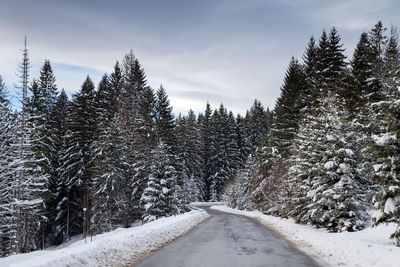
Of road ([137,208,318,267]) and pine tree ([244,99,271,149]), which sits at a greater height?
pine tree ([244,99,271,149])

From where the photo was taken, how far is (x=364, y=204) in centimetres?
1797

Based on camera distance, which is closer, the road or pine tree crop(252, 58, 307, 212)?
the road

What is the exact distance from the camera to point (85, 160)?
40.7 metres

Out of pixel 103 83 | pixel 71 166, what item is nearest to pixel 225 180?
pixel 103 83

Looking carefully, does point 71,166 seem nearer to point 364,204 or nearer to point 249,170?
point 249,170

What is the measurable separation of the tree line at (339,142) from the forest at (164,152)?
74 millimetres

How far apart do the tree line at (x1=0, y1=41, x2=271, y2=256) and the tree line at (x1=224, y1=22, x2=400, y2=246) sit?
A: 43.1 feet

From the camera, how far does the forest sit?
59.4 ft

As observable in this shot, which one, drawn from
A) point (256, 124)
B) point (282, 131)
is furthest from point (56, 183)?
point (256, 124)

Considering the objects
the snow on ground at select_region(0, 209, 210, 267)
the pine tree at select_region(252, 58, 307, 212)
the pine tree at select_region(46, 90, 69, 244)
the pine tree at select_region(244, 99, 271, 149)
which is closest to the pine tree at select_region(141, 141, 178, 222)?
the pine tree at select_region(252, 58, 307, 212)

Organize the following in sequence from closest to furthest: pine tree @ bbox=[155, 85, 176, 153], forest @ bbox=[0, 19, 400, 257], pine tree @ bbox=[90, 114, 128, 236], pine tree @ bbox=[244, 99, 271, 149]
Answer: forest @ bbox=[0, 19, 400, 257]
pine tree @ bbox=[90, 114, 128, 236]
pine tree @ bbox=[155, 85, 176, 153]
pine tree @ bbox=[244, 99, 271, 149]

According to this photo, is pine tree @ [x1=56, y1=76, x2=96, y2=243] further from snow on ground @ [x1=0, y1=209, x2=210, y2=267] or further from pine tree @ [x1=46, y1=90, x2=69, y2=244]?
snow on ground @ [x1=0, y1=209, x2=210, y2=267]

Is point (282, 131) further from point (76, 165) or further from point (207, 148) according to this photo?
point (207, 148)

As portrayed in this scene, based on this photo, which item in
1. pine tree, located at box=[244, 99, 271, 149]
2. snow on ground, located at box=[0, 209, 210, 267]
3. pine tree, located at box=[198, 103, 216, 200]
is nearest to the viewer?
snow on ground, located at box=[0, 209, 210, 267]
